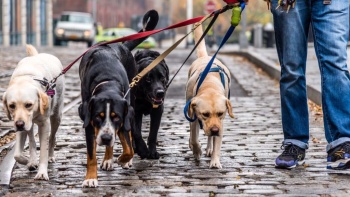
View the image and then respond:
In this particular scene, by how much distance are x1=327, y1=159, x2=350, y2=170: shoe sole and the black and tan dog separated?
59.6 inches

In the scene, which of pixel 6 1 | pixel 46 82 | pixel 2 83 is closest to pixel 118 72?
pixel 46 82

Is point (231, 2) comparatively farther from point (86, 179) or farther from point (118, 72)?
point (86, 179)

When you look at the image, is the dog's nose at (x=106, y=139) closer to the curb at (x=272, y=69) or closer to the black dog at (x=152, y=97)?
the black dog at (x=152, y=97)

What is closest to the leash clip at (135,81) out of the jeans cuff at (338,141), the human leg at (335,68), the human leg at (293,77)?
the human leg at (293,77)

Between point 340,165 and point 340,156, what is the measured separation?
0.09 m

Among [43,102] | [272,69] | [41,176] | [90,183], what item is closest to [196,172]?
[90,183]

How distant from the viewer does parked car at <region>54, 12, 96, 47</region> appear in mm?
53406

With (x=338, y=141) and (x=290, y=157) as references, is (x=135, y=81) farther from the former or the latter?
(x=338, y=141)

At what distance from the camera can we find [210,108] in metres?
7.26

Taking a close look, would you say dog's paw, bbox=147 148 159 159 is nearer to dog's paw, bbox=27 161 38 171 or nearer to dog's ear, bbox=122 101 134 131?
dog's paw, bbox=27 161 38 171

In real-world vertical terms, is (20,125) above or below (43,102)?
below

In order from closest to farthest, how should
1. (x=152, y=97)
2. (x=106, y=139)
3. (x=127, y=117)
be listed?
(x=106, y=139)
(x=127, y=117)
(x=152, y=97)

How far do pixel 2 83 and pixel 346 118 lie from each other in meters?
9.15

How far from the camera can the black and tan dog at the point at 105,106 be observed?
6.31 m
